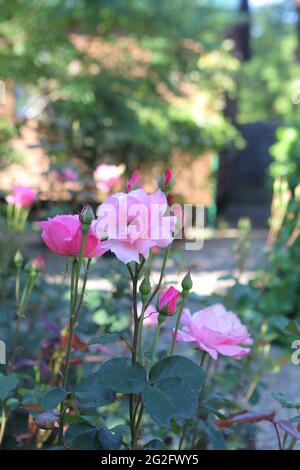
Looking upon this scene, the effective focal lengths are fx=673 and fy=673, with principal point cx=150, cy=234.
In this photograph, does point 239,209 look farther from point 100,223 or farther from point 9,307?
point 100,223

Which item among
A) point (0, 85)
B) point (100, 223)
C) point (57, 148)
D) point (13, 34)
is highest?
point (13, 34)

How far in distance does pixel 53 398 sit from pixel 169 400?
0.19 metres

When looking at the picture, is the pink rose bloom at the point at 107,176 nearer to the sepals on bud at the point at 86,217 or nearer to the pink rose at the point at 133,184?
the pink rose at the point at 133,184

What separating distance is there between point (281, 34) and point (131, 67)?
2782 centimetres

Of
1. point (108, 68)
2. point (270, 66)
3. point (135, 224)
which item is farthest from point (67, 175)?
point (270, 66)

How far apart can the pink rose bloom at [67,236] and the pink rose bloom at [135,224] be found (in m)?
0.04

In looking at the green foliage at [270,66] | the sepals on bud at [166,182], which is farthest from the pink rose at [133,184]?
the green foliage at [270,66]

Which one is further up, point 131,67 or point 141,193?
point 131,67

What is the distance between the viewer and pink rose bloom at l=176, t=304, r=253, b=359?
3.89ft

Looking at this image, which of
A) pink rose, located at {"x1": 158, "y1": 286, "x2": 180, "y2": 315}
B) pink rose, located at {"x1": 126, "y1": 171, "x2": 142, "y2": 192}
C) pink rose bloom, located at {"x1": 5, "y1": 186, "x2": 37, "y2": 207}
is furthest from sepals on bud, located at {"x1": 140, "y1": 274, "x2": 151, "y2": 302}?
pink rose bloom, located at {"x1": 5, "y1": 186, "x2": 37, "y2": 207}

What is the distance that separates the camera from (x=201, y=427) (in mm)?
1704

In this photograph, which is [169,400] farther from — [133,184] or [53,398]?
[133,184]

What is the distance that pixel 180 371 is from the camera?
1043mm
